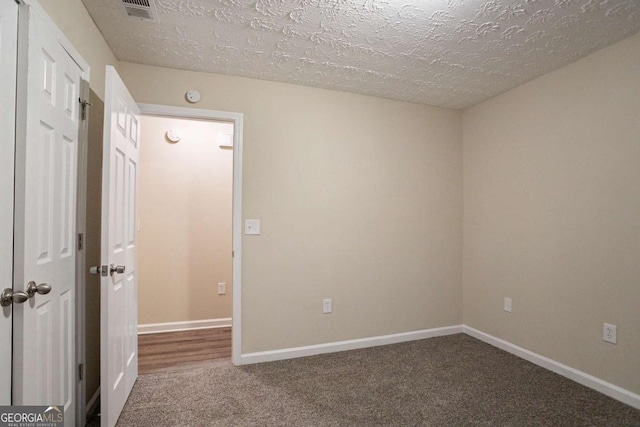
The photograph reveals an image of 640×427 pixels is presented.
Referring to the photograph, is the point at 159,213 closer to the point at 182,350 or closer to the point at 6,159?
the point at 182,350

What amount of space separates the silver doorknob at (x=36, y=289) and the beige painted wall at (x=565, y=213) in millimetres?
3259

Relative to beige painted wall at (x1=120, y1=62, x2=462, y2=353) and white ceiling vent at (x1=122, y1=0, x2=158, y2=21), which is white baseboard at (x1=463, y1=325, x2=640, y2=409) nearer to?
beige painted wall at (x1=120, y1=62, x2=462, y2=353)

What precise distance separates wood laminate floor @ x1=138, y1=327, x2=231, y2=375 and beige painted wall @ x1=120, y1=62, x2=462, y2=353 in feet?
1.45

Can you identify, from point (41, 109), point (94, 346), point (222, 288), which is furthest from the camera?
point (222, 288)

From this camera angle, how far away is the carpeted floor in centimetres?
193

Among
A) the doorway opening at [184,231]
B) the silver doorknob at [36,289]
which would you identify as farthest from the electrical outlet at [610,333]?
the silver doorknob at [36,289]

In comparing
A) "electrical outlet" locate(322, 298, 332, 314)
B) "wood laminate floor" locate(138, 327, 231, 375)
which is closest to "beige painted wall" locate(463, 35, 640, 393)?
"electrical outlet" locate(322, 298, 332, 314)

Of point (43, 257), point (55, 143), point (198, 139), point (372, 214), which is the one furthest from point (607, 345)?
point (198, 139)

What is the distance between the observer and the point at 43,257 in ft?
4.58

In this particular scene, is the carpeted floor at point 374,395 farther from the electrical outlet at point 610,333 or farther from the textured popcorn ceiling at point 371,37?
the textured popcorn ceiling at point 371,37

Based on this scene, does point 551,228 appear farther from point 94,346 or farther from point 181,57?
point 94,346

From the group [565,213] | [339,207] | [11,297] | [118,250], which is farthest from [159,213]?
[565,213]

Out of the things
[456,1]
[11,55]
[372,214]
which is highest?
[456,1]

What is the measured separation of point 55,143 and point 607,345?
354cm
